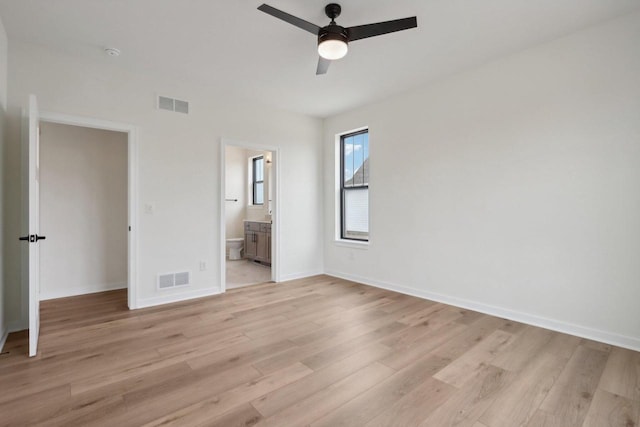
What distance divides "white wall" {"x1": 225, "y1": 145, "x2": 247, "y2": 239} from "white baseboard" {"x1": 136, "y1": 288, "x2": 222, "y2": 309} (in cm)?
339

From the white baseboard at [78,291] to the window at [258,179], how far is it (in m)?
3.51

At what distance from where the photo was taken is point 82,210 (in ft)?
14.3

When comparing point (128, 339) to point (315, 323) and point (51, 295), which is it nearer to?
point (315, 323)

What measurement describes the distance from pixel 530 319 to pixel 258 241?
482cm

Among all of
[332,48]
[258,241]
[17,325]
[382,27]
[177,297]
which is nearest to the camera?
[382,27]

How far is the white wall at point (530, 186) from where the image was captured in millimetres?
2631

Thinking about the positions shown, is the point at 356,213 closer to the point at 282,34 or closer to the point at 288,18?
the point at 282,34

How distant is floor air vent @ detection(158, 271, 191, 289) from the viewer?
3807 millimetres

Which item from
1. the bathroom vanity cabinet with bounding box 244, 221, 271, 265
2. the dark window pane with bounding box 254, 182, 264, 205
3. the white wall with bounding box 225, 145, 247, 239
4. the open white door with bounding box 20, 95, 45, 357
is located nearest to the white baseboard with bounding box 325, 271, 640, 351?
the bathroom vanity cabinet with bounding box 244, 221, 271, 265

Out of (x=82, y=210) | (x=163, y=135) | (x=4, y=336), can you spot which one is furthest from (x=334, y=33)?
(x=82, y=210)

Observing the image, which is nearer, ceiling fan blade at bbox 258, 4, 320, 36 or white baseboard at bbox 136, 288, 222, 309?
ceiling fan blade at bbox 258, 4, 320, 36

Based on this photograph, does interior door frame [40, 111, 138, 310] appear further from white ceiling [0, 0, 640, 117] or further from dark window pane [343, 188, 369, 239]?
dark window pane [343, 188, 369, 239]

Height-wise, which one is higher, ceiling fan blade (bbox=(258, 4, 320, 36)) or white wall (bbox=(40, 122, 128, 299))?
ceiling fan blade (bbox=(258, 4, 320, 36))

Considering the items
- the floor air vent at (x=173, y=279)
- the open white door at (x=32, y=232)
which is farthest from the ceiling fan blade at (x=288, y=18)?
the floor air vent at (x=173, y=279)
